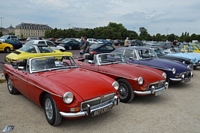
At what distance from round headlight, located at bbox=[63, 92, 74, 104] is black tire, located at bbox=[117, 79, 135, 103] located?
2.10 meters

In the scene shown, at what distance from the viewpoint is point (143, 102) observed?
5.27m

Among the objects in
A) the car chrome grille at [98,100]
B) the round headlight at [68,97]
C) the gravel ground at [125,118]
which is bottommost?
the gravel ground at [125,118]

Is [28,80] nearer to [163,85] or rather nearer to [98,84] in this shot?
[98,84]

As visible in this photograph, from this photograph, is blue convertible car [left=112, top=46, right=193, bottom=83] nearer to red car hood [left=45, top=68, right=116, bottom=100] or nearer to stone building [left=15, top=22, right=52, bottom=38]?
red car hood [left=45, top=68, right=116, bottom=100]

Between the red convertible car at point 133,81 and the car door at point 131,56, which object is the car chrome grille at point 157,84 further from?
the car door at point 131,56

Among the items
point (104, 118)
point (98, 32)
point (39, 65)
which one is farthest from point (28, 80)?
point (98, 32)

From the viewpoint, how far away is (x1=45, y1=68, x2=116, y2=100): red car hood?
356 centimetres

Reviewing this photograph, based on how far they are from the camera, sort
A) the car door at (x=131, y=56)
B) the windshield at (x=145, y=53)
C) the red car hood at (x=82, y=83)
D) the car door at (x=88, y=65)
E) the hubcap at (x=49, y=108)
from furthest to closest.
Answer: the windshield at (x=145, y=53)
the car door at (x=131, y=56)
the car door at (x=88, y=65)
the hubcap at (x=49, y=108)
the red car hood at (x=82, y=83)

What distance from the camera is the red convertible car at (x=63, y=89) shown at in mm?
3408

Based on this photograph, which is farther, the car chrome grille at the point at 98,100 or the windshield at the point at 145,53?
the windshield at the point at 145,53

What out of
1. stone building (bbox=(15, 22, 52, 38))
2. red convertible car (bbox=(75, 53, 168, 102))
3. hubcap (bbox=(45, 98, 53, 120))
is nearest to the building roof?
stone building (bbox=(15, 22, 52, 38))

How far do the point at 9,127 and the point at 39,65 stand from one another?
1598mm

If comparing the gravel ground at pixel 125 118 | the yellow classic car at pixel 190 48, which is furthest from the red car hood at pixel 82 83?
the yellow classic car at pixel 190 48

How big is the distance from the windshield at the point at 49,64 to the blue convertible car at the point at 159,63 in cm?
283
